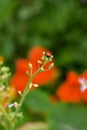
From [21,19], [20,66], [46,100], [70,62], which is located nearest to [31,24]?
[21,19]

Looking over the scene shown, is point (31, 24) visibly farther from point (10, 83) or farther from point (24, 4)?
point (10, 83)

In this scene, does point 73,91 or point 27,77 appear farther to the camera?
point 27,77

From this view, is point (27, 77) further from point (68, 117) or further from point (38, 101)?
point (68, 117)

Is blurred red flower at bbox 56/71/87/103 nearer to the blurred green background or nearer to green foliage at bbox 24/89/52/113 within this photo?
green foliage at bbox 24/89/52/113

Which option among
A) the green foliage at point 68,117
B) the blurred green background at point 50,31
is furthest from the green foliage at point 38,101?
the blurred green background at point 50,31

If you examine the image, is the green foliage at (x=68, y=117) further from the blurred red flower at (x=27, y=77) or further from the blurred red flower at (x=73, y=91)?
the blurred red flower at (x=27, y=77)

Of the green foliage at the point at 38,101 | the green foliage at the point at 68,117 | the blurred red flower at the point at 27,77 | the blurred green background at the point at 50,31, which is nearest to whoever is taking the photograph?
the green foliage at the point at 68,117

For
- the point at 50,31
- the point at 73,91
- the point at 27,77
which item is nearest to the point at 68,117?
the point at 73,91

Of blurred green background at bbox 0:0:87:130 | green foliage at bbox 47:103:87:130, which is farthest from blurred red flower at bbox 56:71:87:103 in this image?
blurred green background at bbox 0:0:87:130

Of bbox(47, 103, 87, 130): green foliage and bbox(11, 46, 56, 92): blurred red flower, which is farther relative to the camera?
bbox(11, 46, 56, 92): blurred red flower
